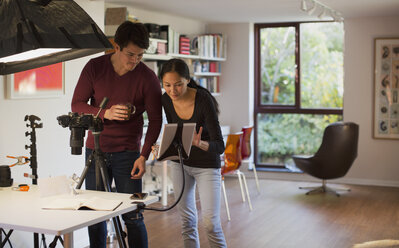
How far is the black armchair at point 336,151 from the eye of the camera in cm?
662

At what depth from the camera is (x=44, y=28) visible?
2.00 metres

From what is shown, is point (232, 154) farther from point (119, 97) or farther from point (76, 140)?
point (76, 140)

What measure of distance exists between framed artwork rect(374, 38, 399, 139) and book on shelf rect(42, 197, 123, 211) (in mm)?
5811

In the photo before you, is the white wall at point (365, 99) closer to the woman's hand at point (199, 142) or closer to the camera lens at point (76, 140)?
the woman's hand at point (199, 142)

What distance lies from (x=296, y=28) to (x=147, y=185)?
330cm

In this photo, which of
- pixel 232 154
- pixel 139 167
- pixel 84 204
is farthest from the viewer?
pixel 232 154

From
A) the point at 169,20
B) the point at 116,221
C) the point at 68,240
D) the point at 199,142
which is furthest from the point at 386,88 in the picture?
the point at 68,240

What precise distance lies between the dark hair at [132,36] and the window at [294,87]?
5.60 meters

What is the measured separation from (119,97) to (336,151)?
169 inches

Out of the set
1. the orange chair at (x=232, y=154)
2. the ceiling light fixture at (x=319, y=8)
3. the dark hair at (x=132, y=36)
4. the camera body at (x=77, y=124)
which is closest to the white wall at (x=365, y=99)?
the ceiling light fixture at (x=319, y=8)

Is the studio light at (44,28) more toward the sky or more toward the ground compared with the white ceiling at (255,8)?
more toward the ground

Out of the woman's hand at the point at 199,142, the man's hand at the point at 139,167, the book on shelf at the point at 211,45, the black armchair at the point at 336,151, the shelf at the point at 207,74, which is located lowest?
the black armchair at the point at 336,151

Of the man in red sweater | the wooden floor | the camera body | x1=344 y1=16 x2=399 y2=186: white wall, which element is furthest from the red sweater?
x1=344 y1=16 x2=399 y2=186: white wall

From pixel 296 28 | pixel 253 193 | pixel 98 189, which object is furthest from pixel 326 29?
pixel 98 189
